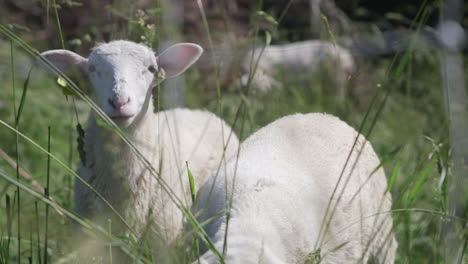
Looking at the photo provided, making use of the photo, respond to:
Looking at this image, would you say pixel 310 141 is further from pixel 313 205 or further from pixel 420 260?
pixel 420 260

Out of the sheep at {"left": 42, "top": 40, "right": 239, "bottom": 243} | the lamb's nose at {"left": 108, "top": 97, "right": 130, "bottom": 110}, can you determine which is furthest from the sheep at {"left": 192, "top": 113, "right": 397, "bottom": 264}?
the lamb's nose at {"left": 108, "top": 97, "right": 130, "bottom": 110}

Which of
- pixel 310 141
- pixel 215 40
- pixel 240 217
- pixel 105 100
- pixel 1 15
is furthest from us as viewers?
pixel 215 40

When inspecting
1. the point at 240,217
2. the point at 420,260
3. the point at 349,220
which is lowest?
the point at 420,260

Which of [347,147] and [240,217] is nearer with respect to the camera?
[240,217]

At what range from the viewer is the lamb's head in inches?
92.3

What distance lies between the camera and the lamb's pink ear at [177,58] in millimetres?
2756

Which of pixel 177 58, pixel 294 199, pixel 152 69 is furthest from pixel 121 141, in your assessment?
pixel 294 199

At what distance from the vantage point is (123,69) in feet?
8.14

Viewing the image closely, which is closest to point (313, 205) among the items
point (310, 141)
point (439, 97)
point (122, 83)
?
point (310, 141)

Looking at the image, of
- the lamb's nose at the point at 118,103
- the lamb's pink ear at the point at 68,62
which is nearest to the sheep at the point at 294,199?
the lamb's nose at the point at 118,103

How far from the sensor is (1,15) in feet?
16.5

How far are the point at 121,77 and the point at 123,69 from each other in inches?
2.5

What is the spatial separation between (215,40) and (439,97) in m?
2.69

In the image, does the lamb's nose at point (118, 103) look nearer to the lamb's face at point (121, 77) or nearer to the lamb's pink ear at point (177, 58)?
the lamb's face at point (121, 77)
